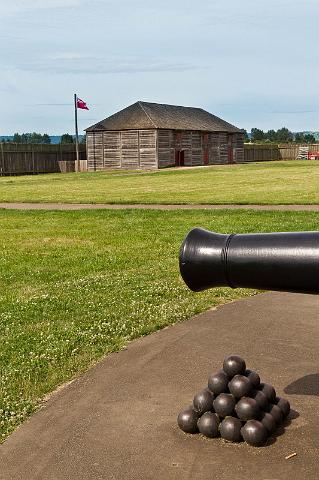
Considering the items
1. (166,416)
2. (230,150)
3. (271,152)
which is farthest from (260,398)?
(271,152)

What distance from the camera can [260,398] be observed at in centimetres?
451

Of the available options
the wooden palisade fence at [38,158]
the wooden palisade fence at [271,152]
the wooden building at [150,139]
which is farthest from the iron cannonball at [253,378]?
the wooden palisade fence at [271,152]

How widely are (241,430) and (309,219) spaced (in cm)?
1279

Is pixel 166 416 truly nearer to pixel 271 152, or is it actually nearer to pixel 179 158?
pixel 179 158

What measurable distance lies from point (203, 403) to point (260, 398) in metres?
0.38

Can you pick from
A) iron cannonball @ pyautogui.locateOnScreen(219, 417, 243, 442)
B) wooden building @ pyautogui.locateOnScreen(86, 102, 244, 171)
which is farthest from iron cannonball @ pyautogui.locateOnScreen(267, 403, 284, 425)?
wooden building @ pyautogui.locateOnScreen(86, 102, 244, 171)

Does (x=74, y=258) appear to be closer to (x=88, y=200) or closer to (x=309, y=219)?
(x=309, y=219)

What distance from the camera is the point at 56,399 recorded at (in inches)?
209

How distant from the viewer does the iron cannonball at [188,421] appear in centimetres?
452

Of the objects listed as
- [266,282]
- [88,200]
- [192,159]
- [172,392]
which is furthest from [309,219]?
[192,159]

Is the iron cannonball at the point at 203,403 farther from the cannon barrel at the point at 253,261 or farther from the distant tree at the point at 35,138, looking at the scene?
the distant tree at the point at 35,138

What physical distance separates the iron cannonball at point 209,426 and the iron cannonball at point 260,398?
0.95ft

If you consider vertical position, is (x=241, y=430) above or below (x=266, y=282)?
below

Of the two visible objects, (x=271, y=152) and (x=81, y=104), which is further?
(x=271, y=152)
